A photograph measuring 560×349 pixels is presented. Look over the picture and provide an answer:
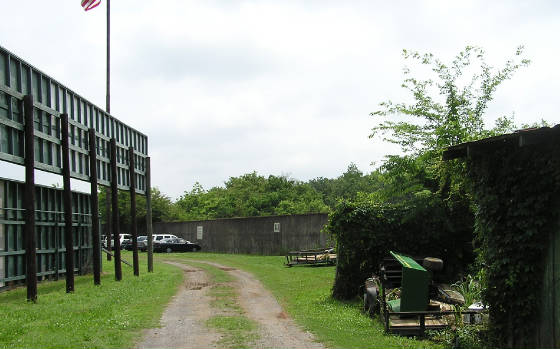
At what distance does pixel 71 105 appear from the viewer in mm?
20828

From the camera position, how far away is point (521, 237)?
30.8 ft

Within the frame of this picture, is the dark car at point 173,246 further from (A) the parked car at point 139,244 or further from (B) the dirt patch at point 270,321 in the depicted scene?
(B) the dirt patch at point 270,321

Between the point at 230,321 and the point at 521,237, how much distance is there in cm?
606

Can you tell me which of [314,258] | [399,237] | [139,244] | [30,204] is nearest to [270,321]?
[399,237]

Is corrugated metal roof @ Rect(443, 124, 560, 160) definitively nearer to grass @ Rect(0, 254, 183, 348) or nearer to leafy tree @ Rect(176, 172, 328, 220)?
grass @ Rect(0, 254, 183, 348)

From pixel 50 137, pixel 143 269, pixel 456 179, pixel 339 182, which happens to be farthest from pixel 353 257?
pixel 339 182

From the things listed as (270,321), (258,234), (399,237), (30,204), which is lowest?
(258,234)

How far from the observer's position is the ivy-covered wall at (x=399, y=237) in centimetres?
1733

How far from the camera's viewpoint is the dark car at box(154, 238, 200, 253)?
163ft

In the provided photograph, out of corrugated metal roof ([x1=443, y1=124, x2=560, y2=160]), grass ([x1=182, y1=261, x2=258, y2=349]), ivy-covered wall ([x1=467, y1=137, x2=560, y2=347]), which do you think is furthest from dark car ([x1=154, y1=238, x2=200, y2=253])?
ivy-covered wall ([x1=467, y1=137, x2=560, y2=347])

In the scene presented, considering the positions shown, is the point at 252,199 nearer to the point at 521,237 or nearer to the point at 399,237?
the point at 399,237

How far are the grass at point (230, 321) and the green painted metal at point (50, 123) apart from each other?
6487 millimetres

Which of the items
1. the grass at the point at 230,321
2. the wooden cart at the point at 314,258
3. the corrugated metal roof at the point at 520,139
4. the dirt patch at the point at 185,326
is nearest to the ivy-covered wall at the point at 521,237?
the corrugated metal roof at the point at 520,139

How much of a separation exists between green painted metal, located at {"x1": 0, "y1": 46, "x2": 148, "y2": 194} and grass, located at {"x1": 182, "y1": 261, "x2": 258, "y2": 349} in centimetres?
649
